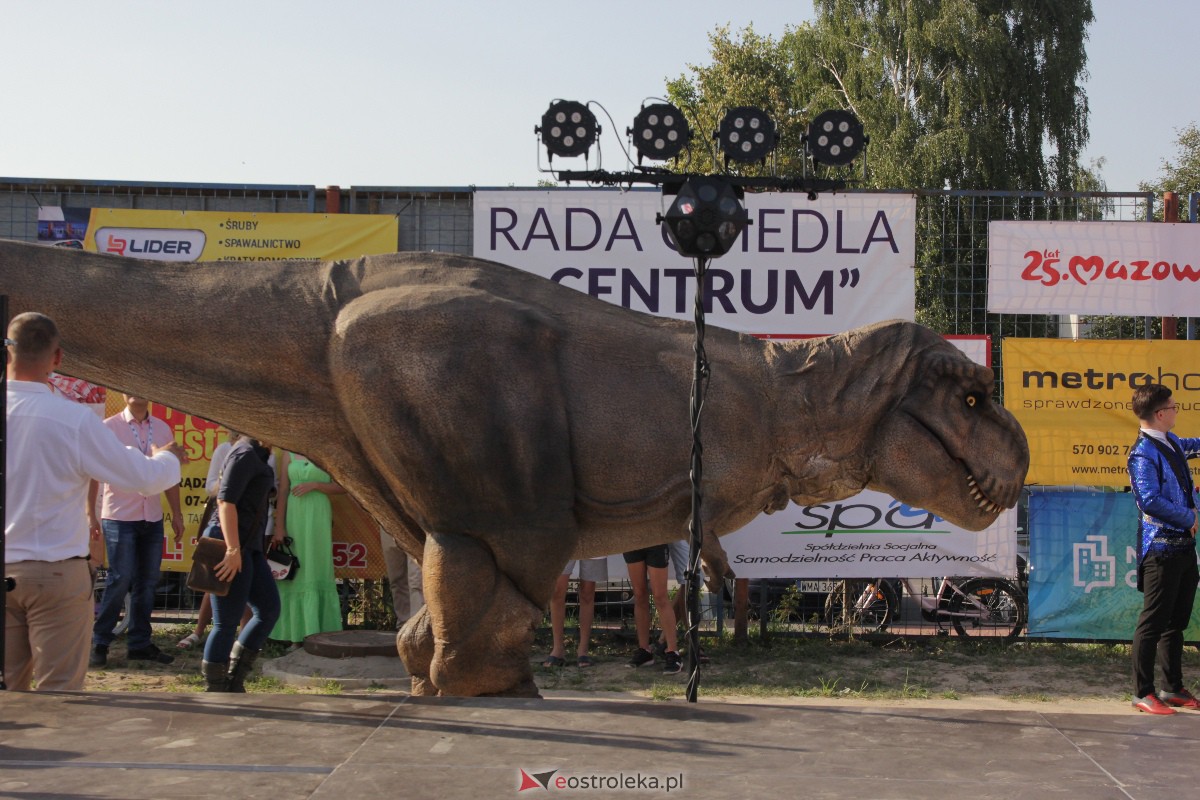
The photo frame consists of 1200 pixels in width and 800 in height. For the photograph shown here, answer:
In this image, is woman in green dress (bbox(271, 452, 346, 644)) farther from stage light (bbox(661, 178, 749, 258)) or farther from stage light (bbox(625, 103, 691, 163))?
stage light (bbox(661, 178, 749, 258))

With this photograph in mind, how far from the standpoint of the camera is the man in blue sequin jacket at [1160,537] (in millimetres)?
7586

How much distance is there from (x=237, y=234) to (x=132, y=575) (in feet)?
9.74

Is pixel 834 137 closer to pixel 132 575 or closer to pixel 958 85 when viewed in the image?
pixel 132 575

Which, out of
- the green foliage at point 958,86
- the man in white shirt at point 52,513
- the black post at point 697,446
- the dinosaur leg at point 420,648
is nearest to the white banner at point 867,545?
the black post at point 697,446

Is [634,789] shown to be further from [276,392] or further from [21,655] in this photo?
[21,655]

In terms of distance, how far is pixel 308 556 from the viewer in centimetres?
991

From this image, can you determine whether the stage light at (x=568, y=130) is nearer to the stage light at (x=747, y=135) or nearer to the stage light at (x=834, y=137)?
the stage light at (x=747, y=135)

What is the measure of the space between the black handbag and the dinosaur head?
19.6 ft

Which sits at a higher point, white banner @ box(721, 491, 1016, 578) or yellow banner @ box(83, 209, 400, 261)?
yellow banner @ box(83, 209, 400, 261)

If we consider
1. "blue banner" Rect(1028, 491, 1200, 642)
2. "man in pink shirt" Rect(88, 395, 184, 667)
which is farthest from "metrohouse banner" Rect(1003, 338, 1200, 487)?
"man in pink shirt" Rect(88, 395, 184, 667)

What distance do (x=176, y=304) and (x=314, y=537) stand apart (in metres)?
5.49

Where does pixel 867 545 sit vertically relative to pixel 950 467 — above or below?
below

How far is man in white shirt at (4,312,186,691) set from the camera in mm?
5219

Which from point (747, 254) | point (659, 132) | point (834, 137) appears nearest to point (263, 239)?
point (747, 254)
